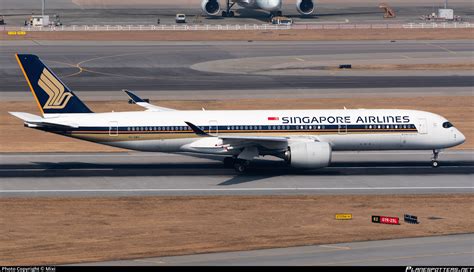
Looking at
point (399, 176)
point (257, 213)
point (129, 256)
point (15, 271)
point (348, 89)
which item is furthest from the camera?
point (348, 89)

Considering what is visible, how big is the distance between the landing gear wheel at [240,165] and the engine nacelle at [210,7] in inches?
4510

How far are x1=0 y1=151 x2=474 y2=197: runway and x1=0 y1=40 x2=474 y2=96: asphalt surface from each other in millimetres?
30407

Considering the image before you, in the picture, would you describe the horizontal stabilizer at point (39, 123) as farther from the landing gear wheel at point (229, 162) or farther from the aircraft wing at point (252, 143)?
the landing gear wheel at point (229, 162)

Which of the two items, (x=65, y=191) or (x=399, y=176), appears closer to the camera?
(x=65, y=191)

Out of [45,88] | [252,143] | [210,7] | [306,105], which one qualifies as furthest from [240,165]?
[210,7]

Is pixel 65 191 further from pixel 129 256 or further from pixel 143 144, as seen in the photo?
pixel 129 256

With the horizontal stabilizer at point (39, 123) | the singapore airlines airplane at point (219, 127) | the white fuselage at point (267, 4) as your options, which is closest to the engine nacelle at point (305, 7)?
the white fuselage at point (267, 4)

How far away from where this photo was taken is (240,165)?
206 ft

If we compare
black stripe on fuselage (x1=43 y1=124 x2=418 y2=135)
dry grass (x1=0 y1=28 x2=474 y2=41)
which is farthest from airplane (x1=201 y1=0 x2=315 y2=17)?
black stripe on fuselage (x1=43 y1=124 x2=418 y2=135)

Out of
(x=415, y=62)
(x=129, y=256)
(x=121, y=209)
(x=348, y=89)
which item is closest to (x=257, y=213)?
(x=121, y=209)

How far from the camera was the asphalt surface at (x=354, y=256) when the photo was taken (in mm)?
40594

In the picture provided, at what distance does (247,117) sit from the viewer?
63.1 m

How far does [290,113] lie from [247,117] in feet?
9.39

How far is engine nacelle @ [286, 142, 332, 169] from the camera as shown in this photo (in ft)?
198
